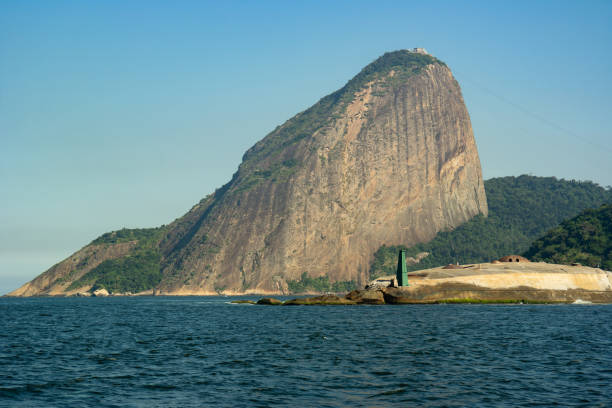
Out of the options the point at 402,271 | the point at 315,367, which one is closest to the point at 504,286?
the point at 402,271

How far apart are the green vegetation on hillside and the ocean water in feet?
404

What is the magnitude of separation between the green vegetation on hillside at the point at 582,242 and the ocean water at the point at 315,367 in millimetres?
123144

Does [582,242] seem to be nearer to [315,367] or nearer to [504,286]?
[504,286]

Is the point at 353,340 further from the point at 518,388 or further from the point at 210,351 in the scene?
the point at 518,388

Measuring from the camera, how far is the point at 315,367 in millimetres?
30000

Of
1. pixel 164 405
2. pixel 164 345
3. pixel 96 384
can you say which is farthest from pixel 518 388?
pixel 164 345

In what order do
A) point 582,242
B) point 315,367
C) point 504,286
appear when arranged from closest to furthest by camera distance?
point 315,367, point 504,286, point 582,242

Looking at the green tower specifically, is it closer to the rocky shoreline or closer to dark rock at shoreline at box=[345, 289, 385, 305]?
the rocky shoreline

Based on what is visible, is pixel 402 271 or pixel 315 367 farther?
pixel 402 271

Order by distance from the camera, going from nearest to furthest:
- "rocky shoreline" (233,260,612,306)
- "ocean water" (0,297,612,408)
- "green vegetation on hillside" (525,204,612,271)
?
"ocean water" (0,297,612,408) → "rocky shoreline" (233,260,612,306) → "green vegetation on hillside" (525,204,612,271)

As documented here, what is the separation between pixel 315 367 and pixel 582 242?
163 meters

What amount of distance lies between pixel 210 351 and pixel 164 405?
1537 centimetres

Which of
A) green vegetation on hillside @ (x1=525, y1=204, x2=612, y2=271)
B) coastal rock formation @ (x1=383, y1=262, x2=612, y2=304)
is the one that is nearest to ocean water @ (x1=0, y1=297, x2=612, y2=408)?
coastal rock formation @ (x1=383, y1=262, x2=612, y2=304)

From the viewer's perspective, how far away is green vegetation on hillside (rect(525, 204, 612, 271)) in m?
166
